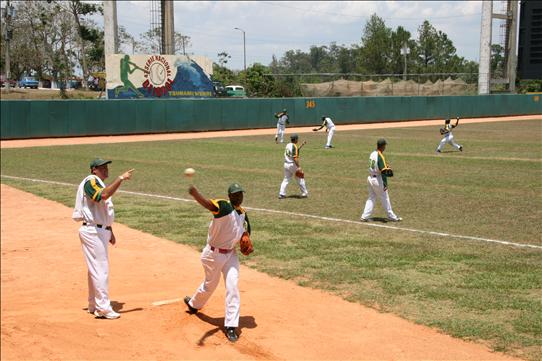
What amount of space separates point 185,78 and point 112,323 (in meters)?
42.1

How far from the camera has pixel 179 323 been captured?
8273mm

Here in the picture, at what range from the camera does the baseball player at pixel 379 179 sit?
1423cm

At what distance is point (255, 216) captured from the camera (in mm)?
15594

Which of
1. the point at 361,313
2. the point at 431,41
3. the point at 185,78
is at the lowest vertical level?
the point at 361,313

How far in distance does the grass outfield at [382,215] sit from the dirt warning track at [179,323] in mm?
579

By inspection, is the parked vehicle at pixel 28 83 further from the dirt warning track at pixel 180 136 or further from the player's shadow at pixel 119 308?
the player's shadow at pixel 119 308

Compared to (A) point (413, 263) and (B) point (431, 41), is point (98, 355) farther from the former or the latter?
(B) point (431, 41)

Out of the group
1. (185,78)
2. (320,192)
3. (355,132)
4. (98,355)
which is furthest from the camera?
(185,78)

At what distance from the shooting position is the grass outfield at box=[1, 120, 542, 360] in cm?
922

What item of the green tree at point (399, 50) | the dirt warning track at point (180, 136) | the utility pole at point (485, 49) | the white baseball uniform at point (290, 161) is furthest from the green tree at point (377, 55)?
the white baseball uniform at point (290, 161)

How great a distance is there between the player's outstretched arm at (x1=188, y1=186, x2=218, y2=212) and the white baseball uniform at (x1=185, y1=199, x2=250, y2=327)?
64mm

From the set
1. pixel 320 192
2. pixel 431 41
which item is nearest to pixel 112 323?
pixel 320 192

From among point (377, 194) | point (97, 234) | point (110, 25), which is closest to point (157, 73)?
point (110, 25)

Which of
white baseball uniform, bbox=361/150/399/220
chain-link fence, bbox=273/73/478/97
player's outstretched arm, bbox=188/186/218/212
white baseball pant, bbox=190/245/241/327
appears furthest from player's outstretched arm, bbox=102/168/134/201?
chain-link fence, bbox=273/73/478/97
